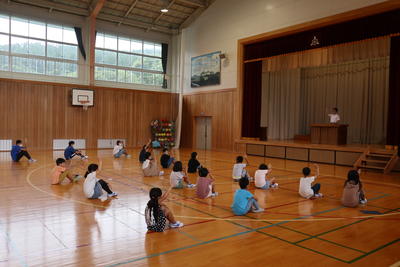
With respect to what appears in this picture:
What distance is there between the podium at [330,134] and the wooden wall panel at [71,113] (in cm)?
1028

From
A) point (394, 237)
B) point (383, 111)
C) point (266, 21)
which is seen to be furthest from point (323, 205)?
point (383, 111)

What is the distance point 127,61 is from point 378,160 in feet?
52.2

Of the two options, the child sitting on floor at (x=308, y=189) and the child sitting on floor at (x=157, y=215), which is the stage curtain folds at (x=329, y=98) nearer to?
the child sitting on floor at (x=308, y=189)

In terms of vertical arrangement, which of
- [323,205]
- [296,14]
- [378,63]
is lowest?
[323,205]

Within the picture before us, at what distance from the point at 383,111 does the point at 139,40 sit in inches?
620

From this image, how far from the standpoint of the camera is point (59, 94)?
61.3ft

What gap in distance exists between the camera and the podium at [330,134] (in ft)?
49.4

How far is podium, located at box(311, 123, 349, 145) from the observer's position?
49.4ft

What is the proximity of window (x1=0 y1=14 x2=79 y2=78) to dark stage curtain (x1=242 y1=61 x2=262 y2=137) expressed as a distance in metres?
10.3

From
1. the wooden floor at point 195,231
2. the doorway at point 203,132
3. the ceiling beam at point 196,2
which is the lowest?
the wooden floor at point 195,231

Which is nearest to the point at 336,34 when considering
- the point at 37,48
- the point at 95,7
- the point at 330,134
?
the point at 330,134

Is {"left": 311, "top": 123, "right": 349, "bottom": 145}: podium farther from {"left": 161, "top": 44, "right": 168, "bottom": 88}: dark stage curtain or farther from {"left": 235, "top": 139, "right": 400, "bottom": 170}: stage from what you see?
{"left": 161, "top": 44, "right": 168, "bottom": 88}: dark stage curtain

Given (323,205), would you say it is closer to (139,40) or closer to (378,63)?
(378,63)

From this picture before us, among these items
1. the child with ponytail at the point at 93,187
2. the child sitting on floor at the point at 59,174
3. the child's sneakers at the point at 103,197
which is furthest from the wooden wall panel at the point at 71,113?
the child's sneakers at the point at 103,197
